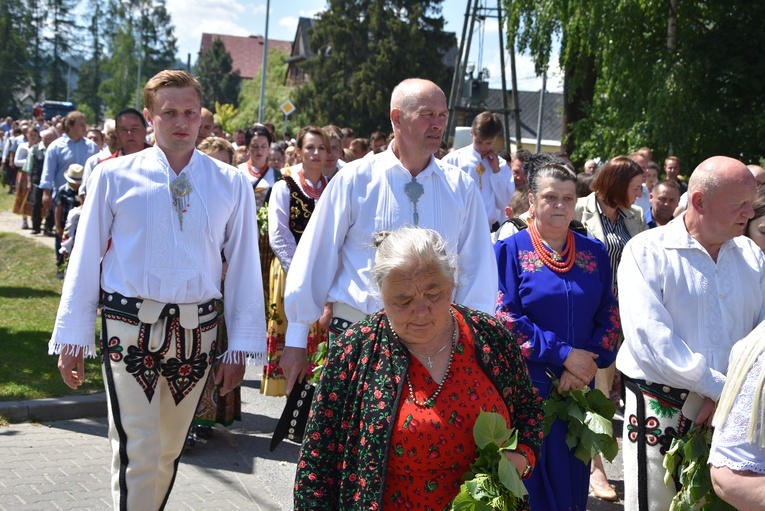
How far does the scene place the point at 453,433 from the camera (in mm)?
3236

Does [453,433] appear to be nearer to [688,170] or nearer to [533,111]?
[688,170]

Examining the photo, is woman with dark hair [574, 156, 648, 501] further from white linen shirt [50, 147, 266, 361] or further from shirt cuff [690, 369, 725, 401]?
white linen shirt [50, 147, 266, 361]

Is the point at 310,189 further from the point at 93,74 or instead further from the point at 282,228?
the point at 93,74

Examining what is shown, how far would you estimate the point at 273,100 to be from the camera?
71188mm

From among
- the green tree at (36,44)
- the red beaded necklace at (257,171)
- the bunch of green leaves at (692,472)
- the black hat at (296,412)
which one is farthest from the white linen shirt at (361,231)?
the green tree at (36,44)

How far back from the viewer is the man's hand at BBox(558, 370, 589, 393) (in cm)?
512

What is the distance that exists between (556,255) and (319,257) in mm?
1294

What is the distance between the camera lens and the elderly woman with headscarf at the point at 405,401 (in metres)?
3.22

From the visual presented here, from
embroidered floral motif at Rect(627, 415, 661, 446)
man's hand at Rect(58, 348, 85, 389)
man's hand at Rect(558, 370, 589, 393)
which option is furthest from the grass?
embroidered floral motif at Rect(627, 415, 661, 446)

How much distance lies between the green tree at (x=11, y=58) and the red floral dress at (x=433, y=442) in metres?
84.8

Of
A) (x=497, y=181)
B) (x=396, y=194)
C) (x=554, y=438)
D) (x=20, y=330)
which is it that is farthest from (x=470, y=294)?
(x=20, y=330)

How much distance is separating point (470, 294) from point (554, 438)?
1054 millimetres

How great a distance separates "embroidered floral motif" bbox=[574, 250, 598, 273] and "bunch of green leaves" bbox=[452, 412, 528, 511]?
7.09 ft

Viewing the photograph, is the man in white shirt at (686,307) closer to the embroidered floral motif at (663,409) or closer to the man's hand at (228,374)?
the embroidered floral motif at (663,409)
